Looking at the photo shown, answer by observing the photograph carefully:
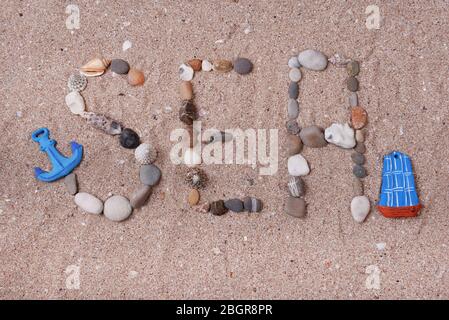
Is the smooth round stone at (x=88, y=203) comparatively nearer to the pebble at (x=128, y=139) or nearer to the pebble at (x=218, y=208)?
the pebble at (x=128, y=139)

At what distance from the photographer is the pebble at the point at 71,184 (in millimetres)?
2123

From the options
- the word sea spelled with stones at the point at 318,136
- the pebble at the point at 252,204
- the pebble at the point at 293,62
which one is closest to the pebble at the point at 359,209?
the word sea spelled with stones at the point at 318,136

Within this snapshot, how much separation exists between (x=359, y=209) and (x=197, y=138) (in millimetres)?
721

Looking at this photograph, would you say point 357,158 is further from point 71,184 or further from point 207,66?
point 71,184

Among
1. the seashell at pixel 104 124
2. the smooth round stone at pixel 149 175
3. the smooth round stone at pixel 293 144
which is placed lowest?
the smooth round stone at pixel 149 175

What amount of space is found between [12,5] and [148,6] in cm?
59

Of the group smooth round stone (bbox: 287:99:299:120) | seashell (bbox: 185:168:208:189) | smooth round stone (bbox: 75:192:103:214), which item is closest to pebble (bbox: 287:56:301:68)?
smooth round stone (bbox: 287:99:299:120)

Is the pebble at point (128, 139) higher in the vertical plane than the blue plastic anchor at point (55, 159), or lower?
higher

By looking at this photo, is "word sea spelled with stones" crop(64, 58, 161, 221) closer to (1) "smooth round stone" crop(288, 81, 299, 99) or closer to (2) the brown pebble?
(2) the brown pebble

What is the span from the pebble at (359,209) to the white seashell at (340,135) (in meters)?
0.22

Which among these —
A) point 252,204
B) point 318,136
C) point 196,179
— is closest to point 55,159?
point 196,179

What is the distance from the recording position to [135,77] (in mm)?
2176

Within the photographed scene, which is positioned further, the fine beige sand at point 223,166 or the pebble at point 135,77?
the pebble at point 135,77
